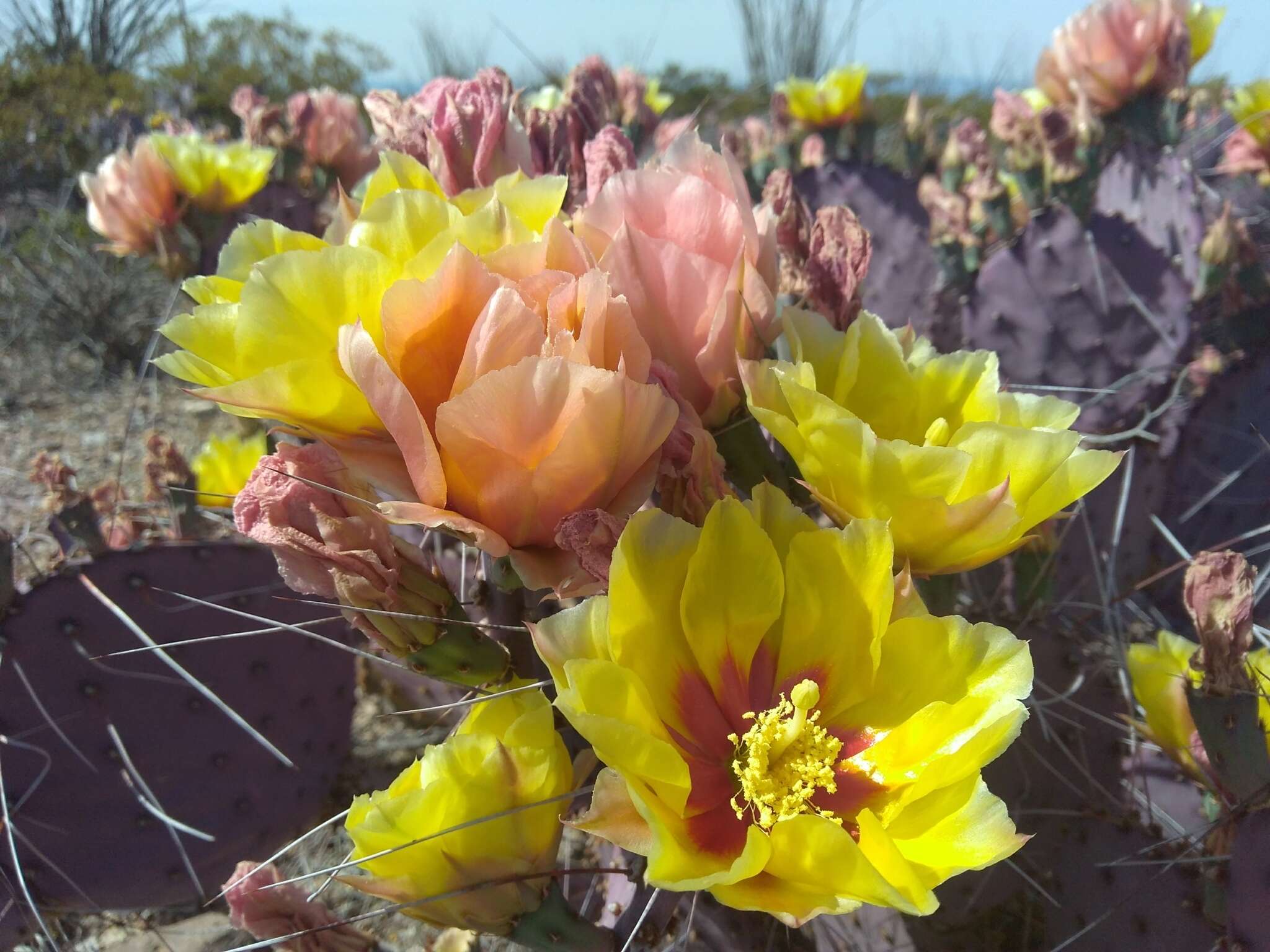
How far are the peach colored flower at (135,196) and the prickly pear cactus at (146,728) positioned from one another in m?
0.63

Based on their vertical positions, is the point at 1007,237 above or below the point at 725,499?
below

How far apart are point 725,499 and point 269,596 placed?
2.34ft

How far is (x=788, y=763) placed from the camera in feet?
1.30

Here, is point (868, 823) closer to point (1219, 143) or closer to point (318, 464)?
point (318, 464)

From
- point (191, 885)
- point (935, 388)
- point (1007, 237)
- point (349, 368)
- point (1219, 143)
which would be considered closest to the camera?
point (349, 368)

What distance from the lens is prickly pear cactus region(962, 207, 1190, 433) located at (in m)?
1.17

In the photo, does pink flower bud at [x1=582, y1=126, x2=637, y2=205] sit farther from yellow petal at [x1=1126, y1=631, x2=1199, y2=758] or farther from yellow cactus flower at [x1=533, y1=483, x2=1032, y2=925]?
yellow petal at [x1=1126, y1=631, x2=1199, y2=758]

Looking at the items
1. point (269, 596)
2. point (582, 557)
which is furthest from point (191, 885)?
point (582, 557)

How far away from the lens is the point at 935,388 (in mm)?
458

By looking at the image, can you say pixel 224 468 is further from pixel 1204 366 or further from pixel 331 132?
pixel 1204 366

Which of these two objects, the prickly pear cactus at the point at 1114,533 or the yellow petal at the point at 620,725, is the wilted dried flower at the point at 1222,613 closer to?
the yellow petal at the point at 620,725

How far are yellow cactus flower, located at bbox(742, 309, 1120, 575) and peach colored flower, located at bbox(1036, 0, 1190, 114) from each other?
1.07 metres

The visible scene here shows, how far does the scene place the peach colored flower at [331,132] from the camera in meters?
1.47

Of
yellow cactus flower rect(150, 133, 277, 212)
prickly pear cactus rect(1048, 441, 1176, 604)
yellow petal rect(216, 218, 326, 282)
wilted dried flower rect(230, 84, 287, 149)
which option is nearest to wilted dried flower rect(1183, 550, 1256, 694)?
yellow petal rect(216, 218, 326, 282)
